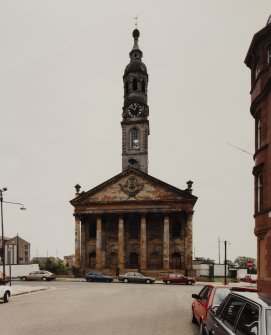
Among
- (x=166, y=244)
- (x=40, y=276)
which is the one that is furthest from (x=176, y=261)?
(x=40, y=276)

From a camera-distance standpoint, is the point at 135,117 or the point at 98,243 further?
the point at 135,117

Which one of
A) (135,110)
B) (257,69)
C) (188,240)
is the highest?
(135,110)

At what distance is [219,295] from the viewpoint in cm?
1025

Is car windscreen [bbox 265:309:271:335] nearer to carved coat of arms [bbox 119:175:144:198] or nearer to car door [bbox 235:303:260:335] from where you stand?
car door [bbox 235:303:260:335]

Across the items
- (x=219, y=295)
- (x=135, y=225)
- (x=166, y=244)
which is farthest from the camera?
(x=135, y=225)

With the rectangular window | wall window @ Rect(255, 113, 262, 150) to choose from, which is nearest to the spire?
wall window @ Rect(255, 113, 262, 150)

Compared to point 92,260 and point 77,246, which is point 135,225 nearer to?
point 92,260

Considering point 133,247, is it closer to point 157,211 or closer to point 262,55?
point 157,211

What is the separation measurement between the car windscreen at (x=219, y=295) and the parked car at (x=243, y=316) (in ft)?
8.44

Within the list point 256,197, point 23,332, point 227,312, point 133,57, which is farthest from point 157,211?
point 227,312

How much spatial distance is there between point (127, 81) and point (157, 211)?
21484 mm

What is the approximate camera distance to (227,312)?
6793 millimetres

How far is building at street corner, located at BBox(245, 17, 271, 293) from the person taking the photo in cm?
1825

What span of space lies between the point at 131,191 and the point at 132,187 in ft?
1.84
